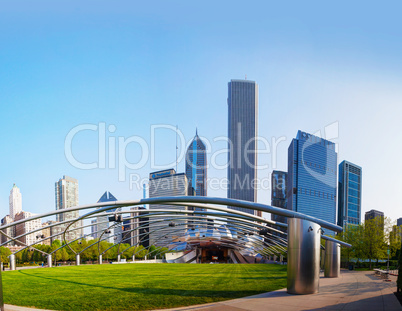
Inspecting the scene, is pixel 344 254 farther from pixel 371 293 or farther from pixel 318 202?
pixel 318 202

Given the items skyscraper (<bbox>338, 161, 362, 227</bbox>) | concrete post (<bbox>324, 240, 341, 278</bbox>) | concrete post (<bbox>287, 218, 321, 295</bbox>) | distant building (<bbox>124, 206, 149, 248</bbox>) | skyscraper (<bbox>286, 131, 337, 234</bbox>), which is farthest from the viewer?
skyscraper (<bbox>338, 161, 362, 227</bbox>)

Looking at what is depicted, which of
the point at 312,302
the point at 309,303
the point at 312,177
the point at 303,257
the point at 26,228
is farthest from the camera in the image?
the point at 312,177

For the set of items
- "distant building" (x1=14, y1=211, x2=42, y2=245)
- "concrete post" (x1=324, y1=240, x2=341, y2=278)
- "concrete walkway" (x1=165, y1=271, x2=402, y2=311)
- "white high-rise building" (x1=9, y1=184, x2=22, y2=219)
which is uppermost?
"concrete walkway" (x1=165, y1=271, x2=402, y2=311)

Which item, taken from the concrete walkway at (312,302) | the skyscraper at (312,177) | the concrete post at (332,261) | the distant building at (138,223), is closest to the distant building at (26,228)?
the distant building at (138,223)

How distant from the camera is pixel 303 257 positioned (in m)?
12.6

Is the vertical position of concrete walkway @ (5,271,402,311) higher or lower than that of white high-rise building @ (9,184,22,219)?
higher

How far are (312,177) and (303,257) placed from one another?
152 meters

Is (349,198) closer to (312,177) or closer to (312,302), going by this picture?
(312,177)

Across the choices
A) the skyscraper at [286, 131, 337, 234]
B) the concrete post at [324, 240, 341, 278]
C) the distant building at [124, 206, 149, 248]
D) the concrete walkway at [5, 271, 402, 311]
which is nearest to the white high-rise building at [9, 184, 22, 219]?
the distant building at [124, 206, 149, 248]

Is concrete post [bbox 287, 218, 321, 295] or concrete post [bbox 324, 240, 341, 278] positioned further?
concrete post [bbox 324, 240, 341, 278]

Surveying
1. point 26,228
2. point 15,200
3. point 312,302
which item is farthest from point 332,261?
point 15,200

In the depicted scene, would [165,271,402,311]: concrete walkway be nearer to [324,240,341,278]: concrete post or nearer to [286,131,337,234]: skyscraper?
[324,240,341,278]: concrete post

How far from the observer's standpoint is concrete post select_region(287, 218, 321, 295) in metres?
12.3

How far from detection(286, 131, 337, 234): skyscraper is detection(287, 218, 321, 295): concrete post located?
5546 inches
